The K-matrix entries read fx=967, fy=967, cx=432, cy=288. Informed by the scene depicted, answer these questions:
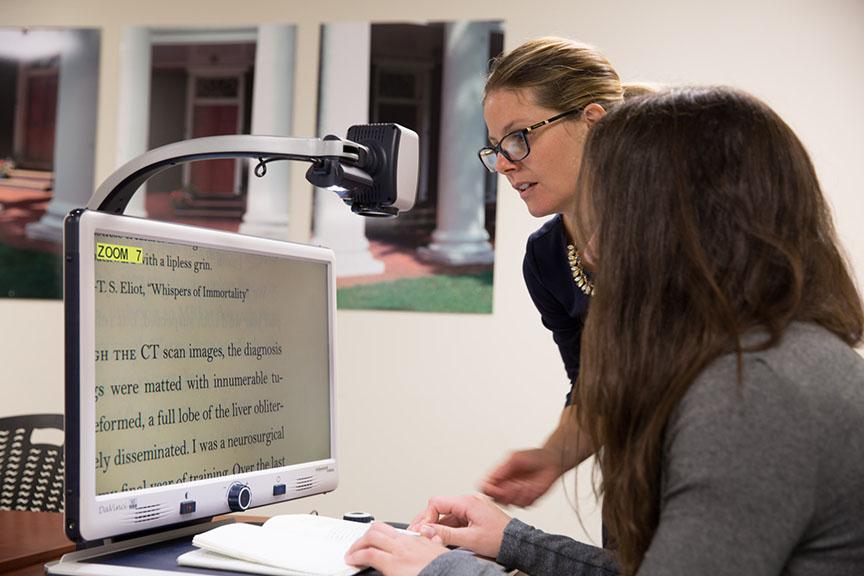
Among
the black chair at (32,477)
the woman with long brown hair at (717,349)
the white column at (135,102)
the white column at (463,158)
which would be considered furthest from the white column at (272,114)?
the woman with long brown hair at (717,349)

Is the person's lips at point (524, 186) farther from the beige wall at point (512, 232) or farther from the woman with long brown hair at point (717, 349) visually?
the beige wall at point (512, 232)

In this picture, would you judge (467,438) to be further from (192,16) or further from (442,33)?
(192,16)

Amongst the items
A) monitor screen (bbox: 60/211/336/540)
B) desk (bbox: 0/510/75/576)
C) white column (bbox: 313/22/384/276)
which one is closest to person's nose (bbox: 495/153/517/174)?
monitor screen (bbox: 60/211/336/540)

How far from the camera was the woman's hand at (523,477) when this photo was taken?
1.46 meters

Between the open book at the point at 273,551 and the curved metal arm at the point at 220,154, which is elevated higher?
the curved metal arm at the point at 220,154

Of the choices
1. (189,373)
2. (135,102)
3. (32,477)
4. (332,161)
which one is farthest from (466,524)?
(135,102)

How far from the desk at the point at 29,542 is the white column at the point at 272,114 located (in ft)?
6.42

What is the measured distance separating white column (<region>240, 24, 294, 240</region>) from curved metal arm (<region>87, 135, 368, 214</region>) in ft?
7.42

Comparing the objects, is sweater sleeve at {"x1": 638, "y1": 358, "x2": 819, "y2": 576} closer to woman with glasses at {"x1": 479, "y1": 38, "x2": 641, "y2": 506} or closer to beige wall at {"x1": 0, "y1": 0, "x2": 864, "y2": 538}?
woman with glasses at {"x1": 479, "y1": 38, "x2": 641, "y2": 506}

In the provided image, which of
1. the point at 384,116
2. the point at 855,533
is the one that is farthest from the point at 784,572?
the point at 384,116

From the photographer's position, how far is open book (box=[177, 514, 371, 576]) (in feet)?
3.55

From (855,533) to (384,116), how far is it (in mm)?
2719

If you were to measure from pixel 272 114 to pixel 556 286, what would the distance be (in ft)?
6.11

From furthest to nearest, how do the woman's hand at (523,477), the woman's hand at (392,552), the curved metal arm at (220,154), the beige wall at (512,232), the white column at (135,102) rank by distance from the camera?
the white column at (135,102) < the beige wall at (512,232) < the woman's hand at (523,477) < the curved metal arm at (220,154) < the woman's hand at (392,552)
